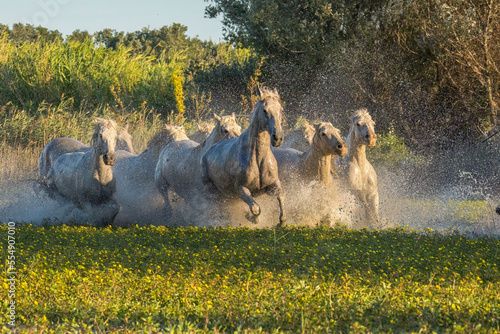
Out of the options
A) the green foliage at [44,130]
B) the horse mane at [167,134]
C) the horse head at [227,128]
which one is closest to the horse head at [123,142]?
the horse mane at [167,134]

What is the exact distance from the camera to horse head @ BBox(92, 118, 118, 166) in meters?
10.4

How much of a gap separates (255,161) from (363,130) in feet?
7.79

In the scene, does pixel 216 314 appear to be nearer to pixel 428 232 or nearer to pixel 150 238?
pixel 150 238

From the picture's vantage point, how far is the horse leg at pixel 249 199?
10227 millimetres

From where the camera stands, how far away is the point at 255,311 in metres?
5.51

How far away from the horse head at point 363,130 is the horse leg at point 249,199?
246 centimetres

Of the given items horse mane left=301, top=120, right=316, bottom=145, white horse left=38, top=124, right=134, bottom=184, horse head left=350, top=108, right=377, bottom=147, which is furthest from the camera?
horse mane left=301, top=120, right=316, bottom=145

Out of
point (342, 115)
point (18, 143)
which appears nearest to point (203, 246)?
point (18, 143)

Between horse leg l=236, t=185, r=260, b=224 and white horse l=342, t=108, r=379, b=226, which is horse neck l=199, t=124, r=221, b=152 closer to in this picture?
horse leg l=236, t=185, r=260, b=224

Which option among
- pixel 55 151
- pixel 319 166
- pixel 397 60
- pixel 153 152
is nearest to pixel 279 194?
pixel 319 166

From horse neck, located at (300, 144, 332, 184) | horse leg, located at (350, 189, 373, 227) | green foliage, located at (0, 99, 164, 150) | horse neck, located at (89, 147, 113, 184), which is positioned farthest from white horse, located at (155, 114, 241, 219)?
green foliage, located at (0, 99, 164, 150)

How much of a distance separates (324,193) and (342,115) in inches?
405

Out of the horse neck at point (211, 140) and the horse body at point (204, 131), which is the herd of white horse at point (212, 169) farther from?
the horse body at point (204, 131)

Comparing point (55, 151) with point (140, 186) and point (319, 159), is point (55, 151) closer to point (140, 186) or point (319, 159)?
point (140, 186)
